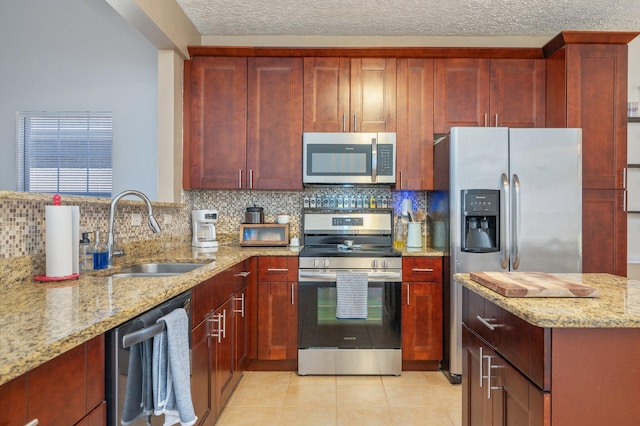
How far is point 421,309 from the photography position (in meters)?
2.89

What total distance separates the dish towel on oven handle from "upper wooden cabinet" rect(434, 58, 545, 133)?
1423 millimetres

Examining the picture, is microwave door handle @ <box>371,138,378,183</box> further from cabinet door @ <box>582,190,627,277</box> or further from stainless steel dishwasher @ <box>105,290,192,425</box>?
stainless steel dishwasher @ <box>105,290,192,425</box>

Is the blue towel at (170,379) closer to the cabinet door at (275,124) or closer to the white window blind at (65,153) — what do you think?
the cabinet door at (275,124)

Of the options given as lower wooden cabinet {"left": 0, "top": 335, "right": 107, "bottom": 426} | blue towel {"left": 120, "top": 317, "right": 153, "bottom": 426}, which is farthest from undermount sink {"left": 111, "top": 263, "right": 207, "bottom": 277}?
lower wooden cabinet {"left": 0, "top": 335, "right": 107, "bottom": 426}

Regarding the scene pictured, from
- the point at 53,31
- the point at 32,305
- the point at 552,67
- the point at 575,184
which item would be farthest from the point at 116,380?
the point at 53,31

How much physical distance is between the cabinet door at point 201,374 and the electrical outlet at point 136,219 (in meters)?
0.95

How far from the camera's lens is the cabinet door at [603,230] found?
9.58ft

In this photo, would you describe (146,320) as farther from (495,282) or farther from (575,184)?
(575,184)

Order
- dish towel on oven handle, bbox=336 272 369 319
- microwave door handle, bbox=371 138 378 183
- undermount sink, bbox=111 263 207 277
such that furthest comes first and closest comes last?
→ microwave door handle, bbox=371 138 378 183 → dish towel on oven handle, bbox=336 272 369 319 → undermount sink, bbox=111 263 207 277

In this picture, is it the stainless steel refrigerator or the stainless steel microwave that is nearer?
the stainless steel refrigerator

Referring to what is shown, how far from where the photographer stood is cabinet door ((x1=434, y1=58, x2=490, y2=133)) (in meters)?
3.16

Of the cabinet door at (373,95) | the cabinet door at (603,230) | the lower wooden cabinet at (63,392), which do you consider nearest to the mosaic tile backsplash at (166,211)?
the cabinet door at (373,95)

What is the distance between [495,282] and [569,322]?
1.09ft

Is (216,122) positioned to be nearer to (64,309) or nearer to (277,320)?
(277,320)
